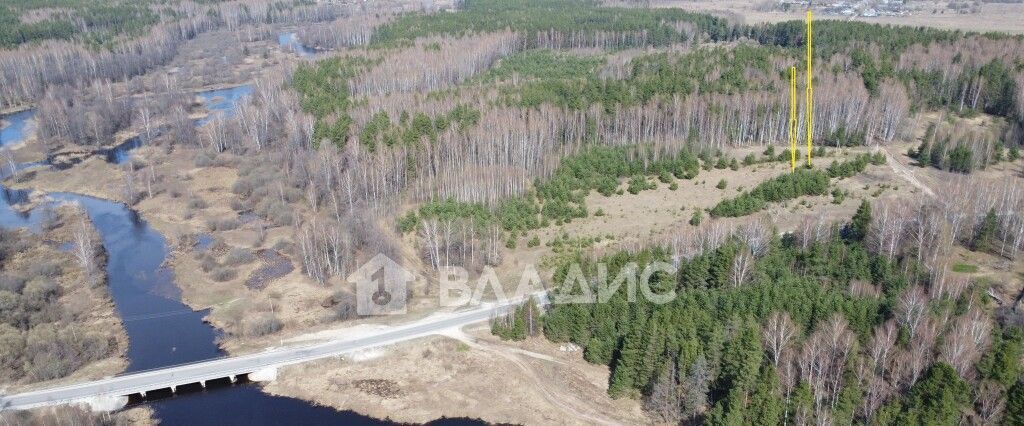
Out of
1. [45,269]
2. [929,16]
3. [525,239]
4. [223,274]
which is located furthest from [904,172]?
[929,16]

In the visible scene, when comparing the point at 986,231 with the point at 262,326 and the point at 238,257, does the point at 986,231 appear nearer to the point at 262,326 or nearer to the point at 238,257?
the point at 262,326

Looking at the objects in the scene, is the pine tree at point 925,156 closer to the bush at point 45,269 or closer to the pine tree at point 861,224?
the pine tree at point 861,224

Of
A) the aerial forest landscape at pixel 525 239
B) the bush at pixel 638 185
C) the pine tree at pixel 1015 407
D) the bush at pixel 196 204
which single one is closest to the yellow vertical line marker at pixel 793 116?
the aerial forest landscape at pixel 525 239

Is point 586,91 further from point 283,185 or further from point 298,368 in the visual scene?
point 298,368

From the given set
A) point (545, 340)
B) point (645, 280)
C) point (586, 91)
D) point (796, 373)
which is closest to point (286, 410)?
point (545, 340)

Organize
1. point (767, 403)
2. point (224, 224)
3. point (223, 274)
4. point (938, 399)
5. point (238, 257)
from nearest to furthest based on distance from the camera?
point (938, 399) < point (767, 403) < point (223, 274) < point (238, 257) < point (224, 224)

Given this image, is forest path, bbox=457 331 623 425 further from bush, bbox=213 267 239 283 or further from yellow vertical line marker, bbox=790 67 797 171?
yellow vertical line marker, bbox=790 67 797 171

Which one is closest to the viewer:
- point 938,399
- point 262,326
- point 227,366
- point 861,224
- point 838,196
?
point 938,399
